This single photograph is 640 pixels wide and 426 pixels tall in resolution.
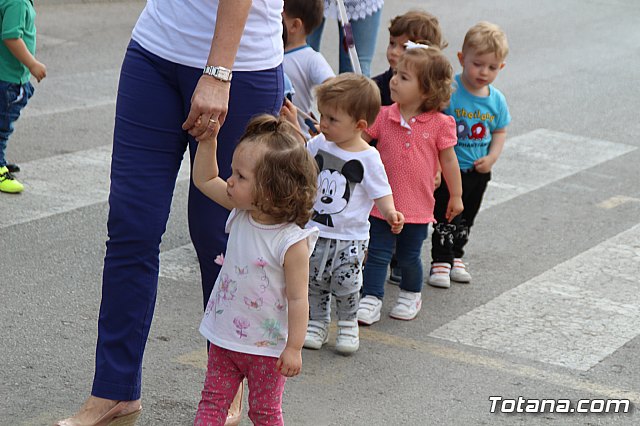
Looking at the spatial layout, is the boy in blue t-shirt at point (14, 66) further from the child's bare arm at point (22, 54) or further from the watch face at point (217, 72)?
the watch face at point (217, 72)

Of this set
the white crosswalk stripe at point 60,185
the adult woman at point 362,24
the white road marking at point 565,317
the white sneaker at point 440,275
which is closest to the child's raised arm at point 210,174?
the white road marking at point 565,317

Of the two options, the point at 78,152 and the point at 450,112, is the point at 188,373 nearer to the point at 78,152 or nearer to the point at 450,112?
the point at 450,112

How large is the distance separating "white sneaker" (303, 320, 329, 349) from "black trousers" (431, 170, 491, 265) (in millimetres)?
1178

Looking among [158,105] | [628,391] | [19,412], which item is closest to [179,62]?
[158,105]

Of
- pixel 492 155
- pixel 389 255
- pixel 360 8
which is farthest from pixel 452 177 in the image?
pixel 360 8

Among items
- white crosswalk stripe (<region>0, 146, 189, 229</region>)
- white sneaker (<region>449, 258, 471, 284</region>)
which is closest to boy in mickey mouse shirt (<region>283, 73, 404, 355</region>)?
white sneaker (<region>449, 258, 471, 284</region>)

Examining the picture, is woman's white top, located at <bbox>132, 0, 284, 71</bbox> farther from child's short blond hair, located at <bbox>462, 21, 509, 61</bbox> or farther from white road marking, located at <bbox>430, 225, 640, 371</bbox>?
child's short blond hair, located at <bbox>462, 21, 509, 61</bbox>

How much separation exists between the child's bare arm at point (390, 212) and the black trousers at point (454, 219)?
1.00 meters

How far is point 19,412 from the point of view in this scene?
157 inches

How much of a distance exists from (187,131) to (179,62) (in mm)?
231

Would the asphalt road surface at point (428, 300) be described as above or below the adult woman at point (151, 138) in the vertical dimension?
below

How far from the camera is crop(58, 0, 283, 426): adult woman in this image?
3617mm

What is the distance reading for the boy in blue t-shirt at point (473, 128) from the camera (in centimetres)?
576

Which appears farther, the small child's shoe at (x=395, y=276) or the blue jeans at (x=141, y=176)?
the small child's shoe at (x=395, y=276)
